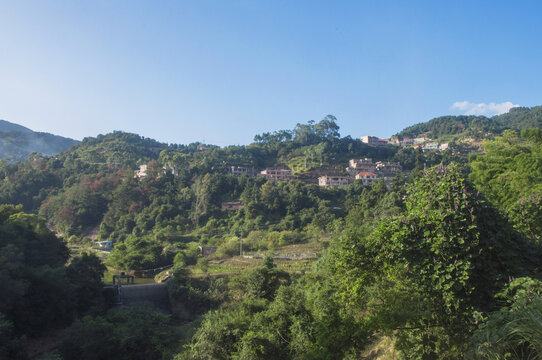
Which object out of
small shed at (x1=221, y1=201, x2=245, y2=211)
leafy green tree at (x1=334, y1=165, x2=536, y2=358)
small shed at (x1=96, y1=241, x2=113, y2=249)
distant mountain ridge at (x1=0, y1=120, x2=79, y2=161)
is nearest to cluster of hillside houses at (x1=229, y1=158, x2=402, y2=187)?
small shed at (x1=221, y1=201, x2=245, y2=211)

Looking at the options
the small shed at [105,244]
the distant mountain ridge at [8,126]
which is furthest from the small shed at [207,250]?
the distant mountain ridge at [8,126]

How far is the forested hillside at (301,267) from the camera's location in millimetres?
4949

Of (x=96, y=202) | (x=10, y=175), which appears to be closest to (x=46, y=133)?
(x=10, y=175)

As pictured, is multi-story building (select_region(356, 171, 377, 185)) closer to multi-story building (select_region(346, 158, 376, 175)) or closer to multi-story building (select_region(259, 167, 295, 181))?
multi-story building (select_region(346, 158, 376, 175))

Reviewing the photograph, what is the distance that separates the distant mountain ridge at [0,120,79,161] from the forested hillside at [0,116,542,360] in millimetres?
78599

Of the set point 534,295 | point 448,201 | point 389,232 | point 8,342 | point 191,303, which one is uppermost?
point 448,201

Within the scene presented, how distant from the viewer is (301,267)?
23.0 meters

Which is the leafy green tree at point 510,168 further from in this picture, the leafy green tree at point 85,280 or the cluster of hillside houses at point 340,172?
the cluster of hillside houses at point 340,172

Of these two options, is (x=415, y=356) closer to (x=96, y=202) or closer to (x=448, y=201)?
(x=448, y=201)

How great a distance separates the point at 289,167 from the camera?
197ft

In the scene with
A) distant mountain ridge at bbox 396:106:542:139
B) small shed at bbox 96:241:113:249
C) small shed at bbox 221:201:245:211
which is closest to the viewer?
small shed at bbox 96:241:113:249

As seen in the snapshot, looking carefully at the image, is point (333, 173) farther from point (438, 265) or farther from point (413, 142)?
point (438, 265)

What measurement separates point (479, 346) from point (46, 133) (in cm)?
15851

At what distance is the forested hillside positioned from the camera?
16.2 feet
